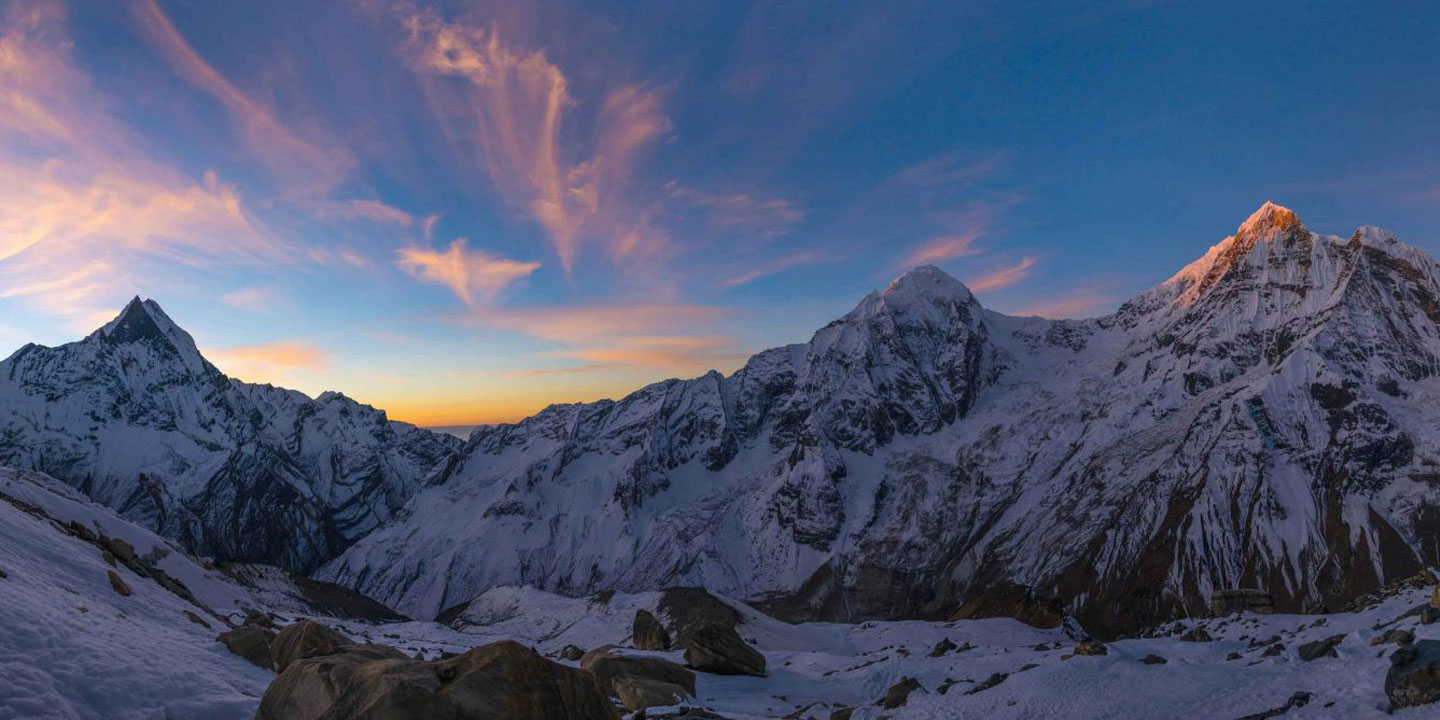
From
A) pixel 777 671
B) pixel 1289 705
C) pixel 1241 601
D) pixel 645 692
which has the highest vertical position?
pixel 1289 705

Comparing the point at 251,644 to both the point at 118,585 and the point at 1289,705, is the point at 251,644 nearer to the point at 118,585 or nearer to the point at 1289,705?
the point at 118,585

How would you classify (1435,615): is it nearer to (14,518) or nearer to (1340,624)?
(1340,624)

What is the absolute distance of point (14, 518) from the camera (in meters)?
35.3

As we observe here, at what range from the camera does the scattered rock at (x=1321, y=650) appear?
25.4 meters

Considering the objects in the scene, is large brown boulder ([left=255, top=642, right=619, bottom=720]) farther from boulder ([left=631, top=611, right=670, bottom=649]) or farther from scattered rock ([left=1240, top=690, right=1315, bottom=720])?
boulder ([left=631, top=611, right=670, bottom=649])

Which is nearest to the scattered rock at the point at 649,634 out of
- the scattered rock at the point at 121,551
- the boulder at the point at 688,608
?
the boulder at the point at 688,608

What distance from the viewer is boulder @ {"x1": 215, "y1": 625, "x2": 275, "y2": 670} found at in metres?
27.5

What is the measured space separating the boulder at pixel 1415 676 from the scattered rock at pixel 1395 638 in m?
2.05

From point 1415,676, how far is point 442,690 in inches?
937

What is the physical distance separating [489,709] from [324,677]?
4.52 metres

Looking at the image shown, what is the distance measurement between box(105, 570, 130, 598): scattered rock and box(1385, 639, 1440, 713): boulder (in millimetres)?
46312

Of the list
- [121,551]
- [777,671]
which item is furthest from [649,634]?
[121,551]

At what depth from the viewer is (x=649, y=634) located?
249 ft

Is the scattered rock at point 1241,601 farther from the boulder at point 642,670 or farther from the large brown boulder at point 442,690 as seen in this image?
the large brown boulder at point 442,690
